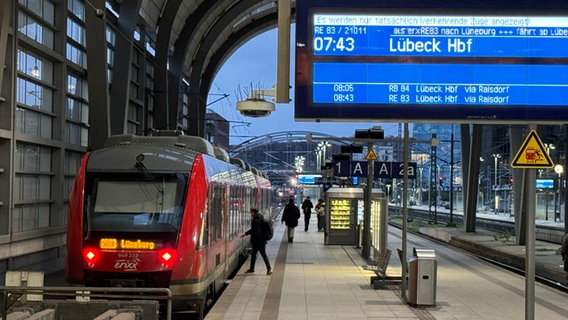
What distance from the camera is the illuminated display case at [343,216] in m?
24.4

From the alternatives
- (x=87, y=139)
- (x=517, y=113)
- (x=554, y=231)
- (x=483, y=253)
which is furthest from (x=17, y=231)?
(x=554, y=231)

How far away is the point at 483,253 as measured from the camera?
23.8 metres

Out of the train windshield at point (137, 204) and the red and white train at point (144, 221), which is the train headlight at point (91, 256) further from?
the train windshield at point (137, 204)

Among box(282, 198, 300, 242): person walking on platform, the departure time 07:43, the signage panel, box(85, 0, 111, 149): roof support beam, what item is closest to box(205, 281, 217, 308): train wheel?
the departure time 07:43

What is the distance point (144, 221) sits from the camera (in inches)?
397

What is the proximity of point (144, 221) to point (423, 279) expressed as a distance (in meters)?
4.68

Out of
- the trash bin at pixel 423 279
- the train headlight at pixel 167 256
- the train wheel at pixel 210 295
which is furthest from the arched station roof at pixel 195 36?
the trash bin at pixel 423 279

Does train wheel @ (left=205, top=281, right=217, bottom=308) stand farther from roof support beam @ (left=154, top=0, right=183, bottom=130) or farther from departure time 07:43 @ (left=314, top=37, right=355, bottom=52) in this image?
roof support beam @ (left=154, top=0, right=183, bottom=130)

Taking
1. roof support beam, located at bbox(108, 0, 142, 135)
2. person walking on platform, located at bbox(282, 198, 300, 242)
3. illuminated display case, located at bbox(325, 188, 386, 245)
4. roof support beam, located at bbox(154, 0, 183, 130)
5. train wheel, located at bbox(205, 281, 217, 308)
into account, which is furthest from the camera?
roof support beam, located at bbox(154, 0, 183, 130)

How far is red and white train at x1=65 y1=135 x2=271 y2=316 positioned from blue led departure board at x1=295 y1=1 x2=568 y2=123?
328cm

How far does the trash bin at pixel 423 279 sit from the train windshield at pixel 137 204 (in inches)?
159

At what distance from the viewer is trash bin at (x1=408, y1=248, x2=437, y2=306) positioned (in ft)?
35.8

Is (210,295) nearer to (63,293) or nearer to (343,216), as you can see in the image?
(63,293)

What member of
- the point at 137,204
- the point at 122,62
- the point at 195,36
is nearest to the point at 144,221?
the point at 137,204
